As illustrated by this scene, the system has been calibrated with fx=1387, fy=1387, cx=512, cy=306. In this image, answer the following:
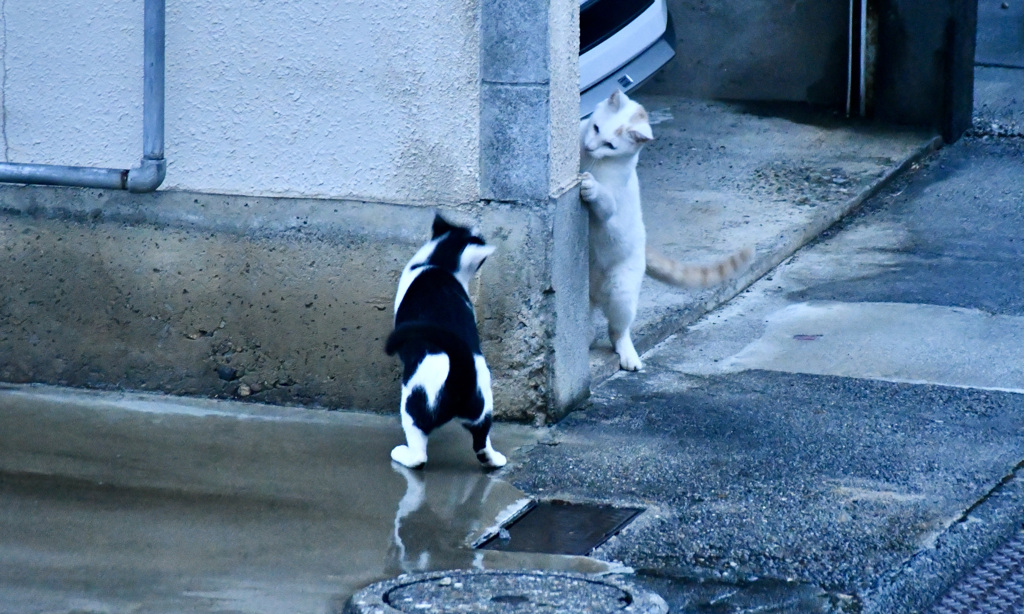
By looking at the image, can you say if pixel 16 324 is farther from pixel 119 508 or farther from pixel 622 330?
pixel 622 330

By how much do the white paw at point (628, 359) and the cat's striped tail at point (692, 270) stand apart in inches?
14.5

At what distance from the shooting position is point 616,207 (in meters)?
5.21

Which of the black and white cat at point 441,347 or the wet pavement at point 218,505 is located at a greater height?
the black and white cat at point 441,347

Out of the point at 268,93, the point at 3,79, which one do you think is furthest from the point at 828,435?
the point at 3,79

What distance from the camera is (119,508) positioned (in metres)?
4.12

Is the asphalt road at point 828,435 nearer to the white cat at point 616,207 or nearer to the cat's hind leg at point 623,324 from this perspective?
the cat's hind leg at point 623,324

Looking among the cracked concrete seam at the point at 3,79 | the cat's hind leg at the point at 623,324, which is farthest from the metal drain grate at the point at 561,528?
the cracked concrete seam at the point at 3,79

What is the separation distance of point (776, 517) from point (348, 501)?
1.28 m

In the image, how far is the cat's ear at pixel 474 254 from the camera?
4.45 metres

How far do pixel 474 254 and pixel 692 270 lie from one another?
4.78 feet

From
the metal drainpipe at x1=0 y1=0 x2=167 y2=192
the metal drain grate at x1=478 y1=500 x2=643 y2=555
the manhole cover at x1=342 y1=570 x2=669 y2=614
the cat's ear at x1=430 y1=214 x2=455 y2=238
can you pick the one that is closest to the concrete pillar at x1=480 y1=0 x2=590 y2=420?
the cat's ear at x1=430 y1=214 x2=455 y2=238

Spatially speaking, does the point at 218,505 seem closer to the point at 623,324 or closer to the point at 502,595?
the point at 502,595

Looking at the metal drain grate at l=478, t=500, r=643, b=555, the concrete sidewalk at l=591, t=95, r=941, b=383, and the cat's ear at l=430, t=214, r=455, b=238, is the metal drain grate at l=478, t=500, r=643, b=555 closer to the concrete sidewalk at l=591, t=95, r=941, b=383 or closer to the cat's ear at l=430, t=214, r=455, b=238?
the cat's ear at l=430, t=214, r=455, b=238

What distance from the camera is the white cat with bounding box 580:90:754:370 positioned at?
5.15 meters
